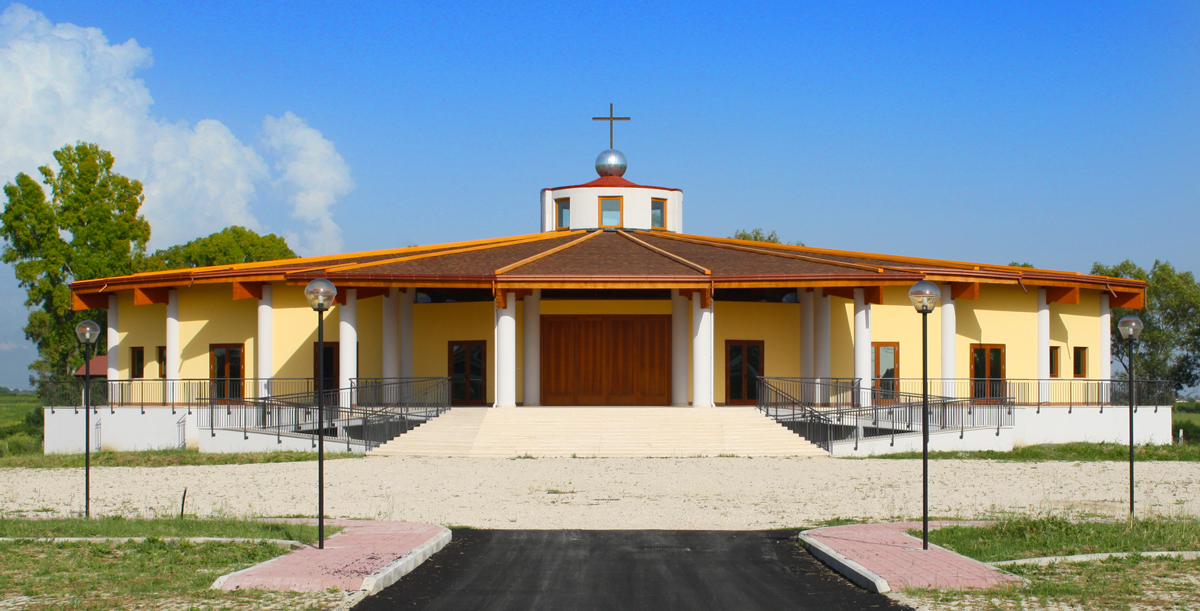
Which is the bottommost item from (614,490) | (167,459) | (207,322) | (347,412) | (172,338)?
(167,459)

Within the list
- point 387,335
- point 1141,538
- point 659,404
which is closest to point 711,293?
point 659,404

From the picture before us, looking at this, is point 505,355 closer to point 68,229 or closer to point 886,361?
point 886,361

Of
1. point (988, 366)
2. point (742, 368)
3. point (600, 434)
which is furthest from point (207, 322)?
point (988, 366)

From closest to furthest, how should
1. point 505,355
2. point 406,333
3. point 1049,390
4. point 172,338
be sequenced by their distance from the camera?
point 505,355
point 406,333
point 172,338
point 1049,390

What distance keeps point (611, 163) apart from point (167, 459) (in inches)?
804

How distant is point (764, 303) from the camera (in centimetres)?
3031

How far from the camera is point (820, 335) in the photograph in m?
28.8

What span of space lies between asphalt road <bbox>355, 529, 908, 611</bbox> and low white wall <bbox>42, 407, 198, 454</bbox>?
1738 cm

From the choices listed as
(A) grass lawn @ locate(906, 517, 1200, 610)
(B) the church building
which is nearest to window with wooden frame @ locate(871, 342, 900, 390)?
(B) the church building

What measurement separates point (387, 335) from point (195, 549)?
1841 centimetres

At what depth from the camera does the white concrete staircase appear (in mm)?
22734

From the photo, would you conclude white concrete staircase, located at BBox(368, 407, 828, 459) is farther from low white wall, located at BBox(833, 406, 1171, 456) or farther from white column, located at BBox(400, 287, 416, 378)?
white column, located at BBox(400, 287, 416, 378)

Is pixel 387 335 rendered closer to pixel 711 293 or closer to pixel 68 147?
pixel 711 293

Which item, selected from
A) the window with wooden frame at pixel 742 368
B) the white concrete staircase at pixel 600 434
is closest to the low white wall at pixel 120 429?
the white concrete staircase at pixel 600 434
